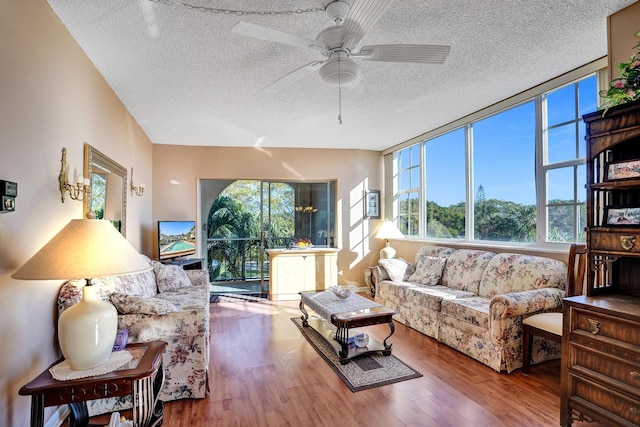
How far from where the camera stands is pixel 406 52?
202cm

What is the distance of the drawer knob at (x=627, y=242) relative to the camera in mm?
1874

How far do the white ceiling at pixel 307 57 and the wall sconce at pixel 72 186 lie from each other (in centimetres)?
95

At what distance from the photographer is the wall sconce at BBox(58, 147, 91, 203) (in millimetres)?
2240

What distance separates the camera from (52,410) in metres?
2.11

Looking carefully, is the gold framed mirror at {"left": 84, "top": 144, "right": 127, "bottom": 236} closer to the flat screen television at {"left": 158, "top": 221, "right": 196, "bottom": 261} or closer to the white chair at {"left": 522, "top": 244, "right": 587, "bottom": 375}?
the flat screen television at {"left": 158, "top": 221, "right": 196, "bottom": 261}

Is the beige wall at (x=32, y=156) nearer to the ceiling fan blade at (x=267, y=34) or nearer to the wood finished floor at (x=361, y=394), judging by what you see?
the wood finished floor at (x=361, y=394)

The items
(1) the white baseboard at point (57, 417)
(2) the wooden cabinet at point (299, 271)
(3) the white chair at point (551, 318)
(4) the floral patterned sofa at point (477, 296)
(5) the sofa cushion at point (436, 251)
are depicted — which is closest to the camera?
(1) the white baseboard at point (57, 417)

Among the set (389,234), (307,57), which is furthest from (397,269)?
(307,57)

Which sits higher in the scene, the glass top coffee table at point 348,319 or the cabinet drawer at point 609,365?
the cabinet drawer at point 609,365

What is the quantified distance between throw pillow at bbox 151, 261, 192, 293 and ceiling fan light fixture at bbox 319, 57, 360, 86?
→ 2.82 metres

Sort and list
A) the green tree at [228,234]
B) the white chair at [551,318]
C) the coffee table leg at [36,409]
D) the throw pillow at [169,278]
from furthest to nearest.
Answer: the green tree at [228,234] < the throw pillow at [169,278] < the white chair at [551,318] < the coffee table leg at [36,409]

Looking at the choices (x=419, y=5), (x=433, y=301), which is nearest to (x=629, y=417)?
(x=433, y=301)

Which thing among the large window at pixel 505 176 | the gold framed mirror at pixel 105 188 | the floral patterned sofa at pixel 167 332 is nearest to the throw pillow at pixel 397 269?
the large window at pixel 505 176

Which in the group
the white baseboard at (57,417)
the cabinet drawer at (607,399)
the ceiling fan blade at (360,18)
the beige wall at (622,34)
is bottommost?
the white baseboard at (57,417)
